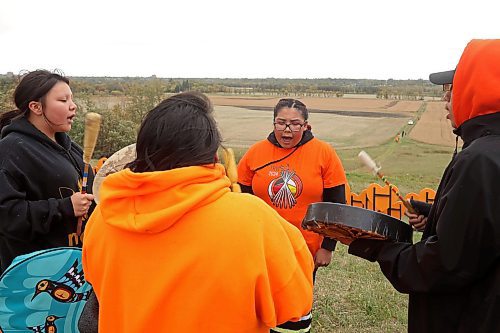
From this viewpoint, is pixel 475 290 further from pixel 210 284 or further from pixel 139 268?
pixel 139 268

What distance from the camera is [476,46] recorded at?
186cm

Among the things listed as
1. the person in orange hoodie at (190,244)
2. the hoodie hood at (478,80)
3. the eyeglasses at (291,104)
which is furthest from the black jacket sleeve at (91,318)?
the eyeglasses at (291,104)

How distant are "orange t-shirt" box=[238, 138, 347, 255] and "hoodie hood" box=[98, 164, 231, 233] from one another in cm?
212

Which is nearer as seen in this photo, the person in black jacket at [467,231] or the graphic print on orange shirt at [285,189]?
the person in black jacket at [467,231]

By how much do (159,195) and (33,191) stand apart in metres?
1.57

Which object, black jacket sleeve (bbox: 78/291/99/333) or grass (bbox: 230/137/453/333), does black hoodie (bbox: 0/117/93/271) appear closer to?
black jacket sleeve (bbox: 78/291/99/333)

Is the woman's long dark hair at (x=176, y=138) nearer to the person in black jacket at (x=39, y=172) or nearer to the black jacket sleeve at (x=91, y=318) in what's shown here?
the black jacket sleeve at (x=91, y=318)

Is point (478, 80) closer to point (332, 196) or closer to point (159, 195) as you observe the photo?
point (159, 195)

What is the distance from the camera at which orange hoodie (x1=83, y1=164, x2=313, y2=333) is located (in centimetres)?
150

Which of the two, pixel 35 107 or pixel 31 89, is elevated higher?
pixel 31 89

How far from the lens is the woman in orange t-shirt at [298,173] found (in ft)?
12.0

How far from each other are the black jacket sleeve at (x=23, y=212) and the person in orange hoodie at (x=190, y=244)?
1.21 metres

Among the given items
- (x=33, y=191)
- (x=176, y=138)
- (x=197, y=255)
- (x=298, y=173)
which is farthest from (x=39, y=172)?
(x=298, y=173)

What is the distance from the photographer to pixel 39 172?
2.79 m
